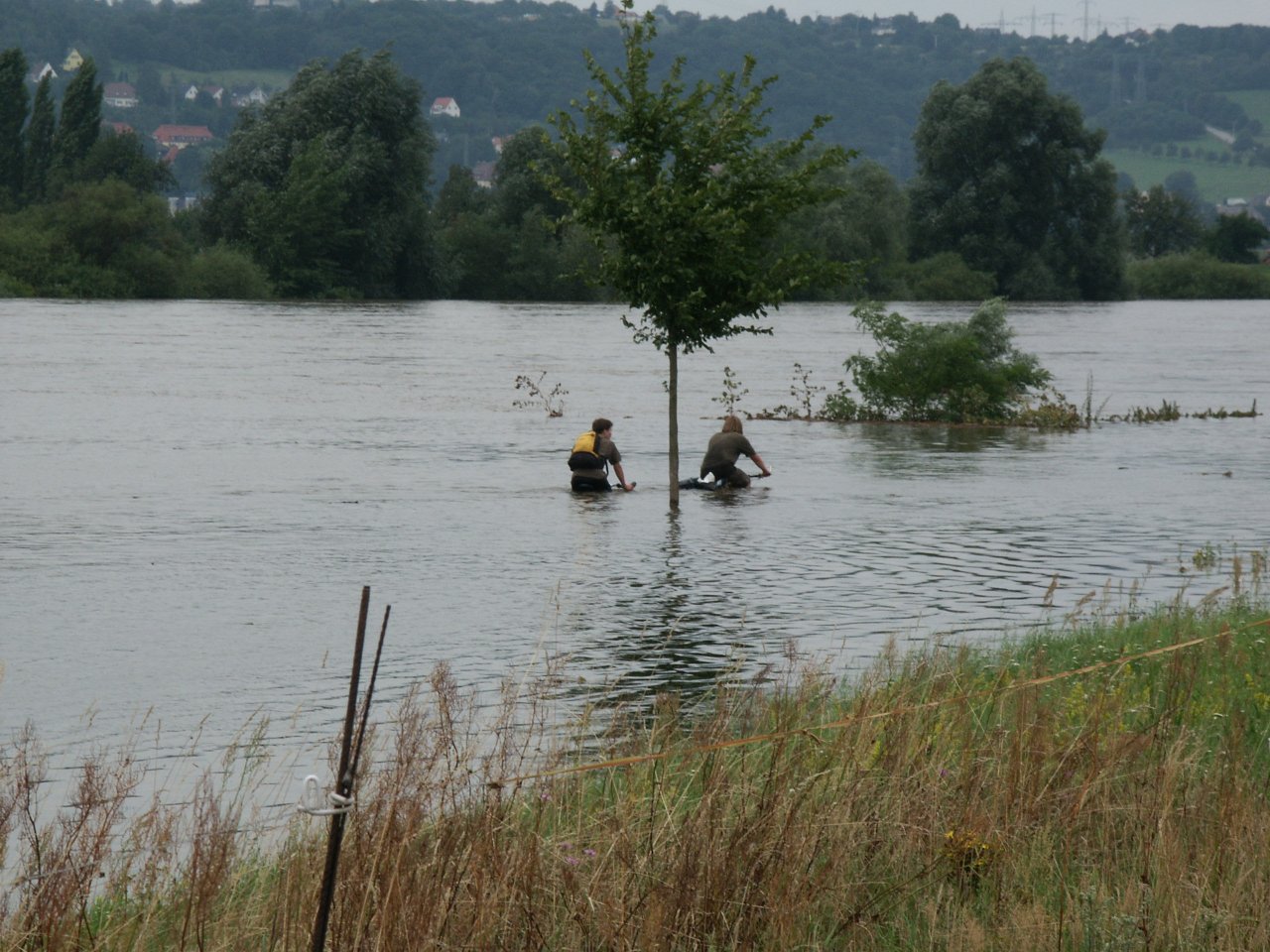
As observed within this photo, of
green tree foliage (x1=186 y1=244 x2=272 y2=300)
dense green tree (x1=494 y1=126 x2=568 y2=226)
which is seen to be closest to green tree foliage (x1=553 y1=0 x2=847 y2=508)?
green tree foliage (x1=186 y1=244 x2=272 y2=300)

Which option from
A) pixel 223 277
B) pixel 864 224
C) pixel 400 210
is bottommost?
pixel 223 277

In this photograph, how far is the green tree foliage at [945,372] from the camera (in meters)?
38.7

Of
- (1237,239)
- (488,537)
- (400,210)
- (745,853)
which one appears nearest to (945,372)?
(488,537)

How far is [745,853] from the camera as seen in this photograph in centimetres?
612

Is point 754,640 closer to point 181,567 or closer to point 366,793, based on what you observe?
point 181,567

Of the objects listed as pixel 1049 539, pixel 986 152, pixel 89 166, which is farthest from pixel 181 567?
pixel 89 166

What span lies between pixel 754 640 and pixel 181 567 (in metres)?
6.46

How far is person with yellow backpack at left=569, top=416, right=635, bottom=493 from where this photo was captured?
2464 cm

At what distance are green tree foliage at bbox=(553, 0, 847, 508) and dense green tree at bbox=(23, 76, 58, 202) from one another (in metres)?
99.1

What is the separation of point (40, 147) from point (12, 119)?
2.33m

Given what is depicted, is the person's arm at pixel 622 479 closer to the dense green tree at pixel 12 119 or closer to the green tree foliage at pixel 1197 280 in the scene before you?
the dense green tree at pixel 12 119

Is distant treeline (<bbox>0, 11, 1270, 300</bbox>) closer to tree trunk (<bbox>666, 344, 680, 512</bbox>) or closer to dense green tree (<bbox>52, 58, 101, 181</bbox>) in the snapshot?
dense green tree (<bbox>52, 58, 101, 181</bbox>)

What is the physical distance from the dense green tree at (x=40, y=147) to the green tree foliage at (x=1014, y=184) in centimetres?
5351

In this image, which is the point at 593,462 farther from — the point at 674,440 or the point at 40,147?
the point at 40,147
